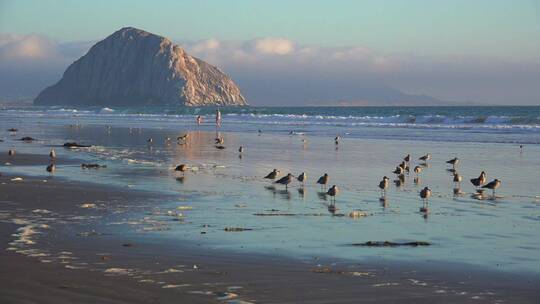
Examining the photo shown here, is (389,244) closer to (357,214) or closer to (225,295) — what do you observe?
(357,214)

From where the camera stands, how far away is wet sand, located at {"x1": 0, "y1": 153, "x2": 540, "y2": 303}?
7672mm

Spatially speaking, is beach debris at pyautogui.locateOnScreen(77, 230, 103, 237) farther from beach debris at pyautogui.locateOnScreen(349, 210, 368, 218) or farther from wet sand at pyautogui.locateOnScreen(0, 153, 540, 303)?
beach debris at pyautogui.locateOnScreen(349, 210, 368, 218)

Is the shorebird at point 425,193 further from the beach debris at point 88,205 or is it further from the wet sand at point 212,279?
the beach debris at point 88,205

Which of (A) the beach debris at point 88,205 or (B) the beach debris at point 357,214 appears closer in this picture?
(B) the beach debris at point 357,214

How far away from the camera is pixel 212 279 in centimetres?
840

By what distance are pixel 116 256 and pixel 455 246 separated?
4641 millimetres

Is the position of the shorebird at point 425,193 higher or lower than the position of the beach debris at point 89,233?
higher

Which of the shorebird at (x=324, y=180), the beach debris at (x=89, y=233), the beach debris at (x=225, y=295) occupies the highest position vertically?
the shorebird at (x=324, y=180)

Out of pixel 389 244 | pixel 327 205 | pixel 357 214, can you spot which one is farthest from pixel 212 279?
pixel 327 205

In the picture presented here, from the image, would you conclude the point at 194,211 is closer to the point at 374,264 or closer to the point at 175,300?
the point at 374,264

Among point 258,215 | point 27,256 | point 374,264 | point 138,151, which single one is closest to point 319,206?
point 258,215

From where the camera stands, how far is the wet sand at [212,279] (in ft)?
25.2

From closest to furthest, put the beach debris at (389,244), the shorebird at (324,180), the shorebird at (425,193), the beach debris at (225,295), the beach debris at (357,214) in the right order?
the beach debris at (225,295) < the beach debris at (389,244) < the beach debris at (357,214) < the shorebird at (425,193) < the shorebird at (324,180)

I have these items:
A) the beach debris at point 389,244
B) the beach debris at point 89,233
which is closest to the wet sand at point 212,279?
the beach debris at point 89,233
